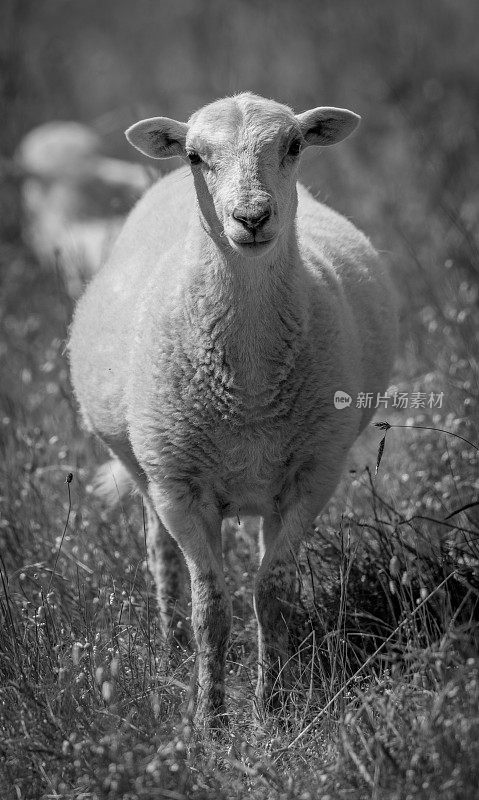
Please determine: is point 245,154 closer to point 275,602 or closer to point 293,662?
point 275,602

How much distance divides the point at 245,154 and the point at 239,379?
2.38 feet

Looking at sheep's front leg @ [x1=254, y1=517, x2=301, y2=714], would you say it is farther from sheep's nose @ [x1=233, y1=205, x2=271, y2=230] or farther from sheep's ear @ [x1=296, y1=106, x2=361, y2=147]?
sheep's ear @ [x1=296, y1=106, x2=361, y2=147]

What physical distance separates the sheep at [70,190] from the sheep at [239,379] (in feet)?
13.4

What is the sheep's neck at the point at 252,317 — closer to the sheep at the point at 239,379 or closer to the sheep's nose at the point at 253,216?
the sheep at the point at 239,379

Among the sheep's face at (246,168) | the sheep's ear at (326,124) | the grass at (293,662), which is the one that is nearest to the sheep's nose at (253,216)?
the sheep's face at (246,168)

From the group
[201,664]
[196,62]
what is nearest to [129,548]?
[201,664]

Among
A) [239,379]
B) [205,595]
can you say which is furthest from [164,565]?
[239,379]

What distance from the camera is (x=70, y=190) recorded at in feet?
29.4

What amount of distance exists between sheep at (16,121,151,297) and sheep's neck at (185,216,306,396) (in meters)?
4.19

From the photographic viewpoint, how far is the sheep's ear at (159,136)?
3779 millimetres

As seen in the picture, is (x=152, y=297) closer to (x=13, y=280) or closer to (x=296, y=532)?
(x=296, y=532)

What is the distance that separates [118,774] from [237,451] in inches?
46.8

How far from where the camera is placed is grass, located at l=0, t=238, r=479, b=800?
2.77 meters

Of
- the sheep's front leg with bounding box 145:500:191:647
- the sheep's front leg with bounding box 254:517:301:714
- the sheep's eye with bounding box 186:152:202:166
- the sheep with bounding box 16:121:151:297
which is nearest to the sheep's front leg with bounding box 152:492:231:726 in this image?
the sheep's front leg with bounding box 254:517:301:714
